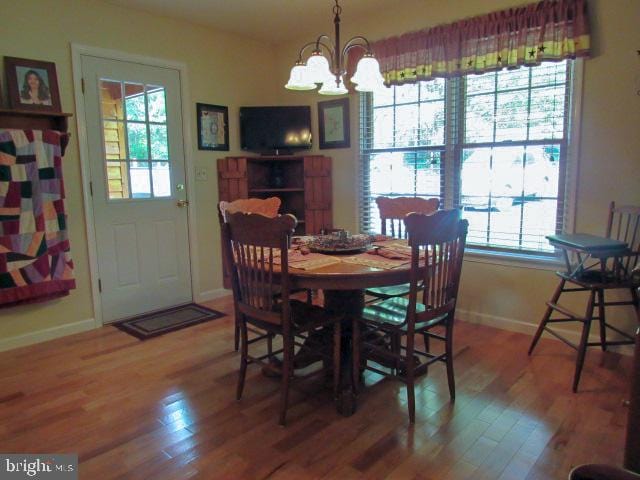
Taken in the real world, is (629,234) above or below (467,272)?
above

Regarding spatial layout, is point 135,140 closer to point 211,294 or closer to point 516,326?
point 211,294

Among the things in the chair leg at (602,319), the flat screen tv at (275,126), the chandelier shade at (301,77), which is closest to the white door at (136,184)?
the flat screen tv at (275,126)

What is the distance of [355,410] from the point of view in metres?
2.16

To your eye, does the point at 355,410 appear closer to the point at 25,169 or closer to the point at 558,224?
the point at 558,224

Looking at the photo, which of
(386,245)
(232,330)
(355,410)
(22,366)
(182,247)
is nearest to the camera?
(355,410)

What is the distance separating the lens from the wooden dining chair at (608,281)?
2.35 meters

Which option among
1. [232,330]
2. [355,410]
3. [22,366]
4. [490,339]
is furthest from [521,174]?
[22,366]

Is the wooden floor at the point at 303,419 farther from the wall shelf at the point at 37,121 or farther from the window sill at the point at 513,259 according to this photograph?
the wall shelf at the point at 37,121

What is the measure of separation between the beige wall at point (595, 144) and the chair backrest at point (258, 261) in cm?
182

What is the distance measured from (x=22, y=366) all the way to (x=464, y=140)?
10.9 ft

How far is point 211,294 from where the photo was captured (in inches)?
163

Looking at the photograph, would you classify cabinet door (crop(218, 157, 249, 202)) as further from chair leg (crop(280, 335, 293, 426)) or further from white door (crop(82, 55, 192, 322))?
chair leg (crop(280, 335, 293, 426))

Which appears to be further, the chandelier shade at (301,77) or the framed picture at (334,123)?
the framed picture at (334,123)

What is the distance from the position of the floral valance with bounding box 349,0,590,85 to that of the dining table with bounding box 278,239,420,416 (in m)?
1.45
